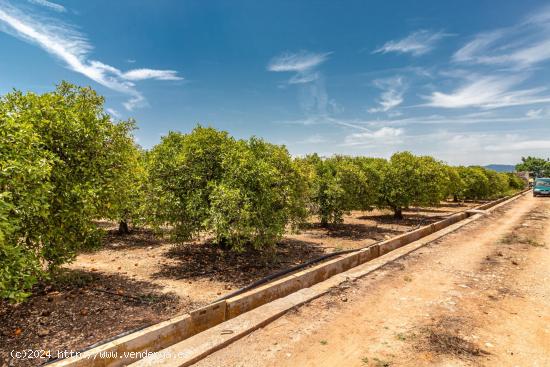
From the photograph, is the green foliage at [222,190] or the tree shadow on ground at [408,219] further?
the tree shadow on ground at [408,219]

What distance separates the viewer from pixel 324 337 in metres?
6.30

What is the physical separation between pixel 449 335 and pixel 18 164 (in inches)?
361

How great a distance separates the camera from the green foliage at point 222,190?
10836 mm

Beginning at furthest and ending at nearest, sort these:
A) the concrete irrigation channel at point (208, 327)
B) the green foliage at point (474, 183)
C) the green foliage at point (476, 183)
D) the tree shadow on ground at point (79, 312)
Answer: the green foliage at point (474, 183) → the green foliage at point (476, 183) → the tree shadow on ground at point (79, 312) → the concrete irrigation channel at point (208, 327)

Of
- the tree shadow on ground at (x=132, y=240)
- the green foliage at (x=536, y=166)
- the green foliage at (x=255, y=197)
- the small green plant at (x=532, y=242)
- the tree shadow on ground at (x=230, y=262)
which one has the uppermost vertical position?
the green foliage at (x=536, y=166)

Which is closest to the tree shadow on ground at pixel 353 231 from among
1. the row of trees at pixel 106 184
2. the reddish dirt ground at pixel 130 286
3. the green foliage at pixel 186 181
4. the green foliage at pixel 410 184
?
the reddish dirt ground at pixel 130 286

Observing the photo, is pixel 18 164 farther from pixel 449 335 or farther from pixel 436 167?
pixel 436 167

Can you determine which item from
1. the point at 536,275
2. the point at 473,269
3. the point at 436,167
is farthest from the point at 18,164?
the point at 436,167

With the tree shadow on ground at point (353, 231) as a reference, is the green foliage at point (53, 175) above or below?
above

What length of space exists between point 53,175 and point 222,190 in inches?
189

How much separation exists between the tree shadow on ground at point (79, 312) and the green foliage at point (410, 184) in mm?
19656

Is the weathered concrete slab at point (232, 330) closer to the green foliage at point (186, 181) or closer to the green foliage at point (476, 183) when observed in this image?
the green foliage at point (186, 181)

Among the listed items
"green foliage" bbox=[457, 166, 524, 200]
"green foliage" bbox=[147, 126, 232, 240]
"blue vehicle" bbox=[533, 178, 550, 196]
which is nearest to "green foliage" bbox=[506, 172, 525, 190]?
"blue vehicle" bbox=[533, 178, 550, 196]

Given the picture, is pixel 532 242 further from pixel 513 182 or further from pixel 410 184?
pixel 513 182
